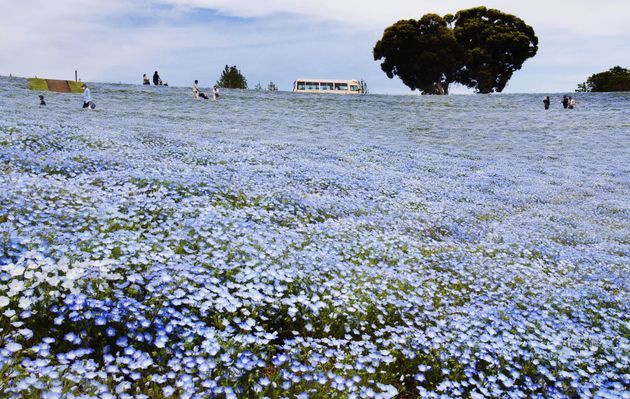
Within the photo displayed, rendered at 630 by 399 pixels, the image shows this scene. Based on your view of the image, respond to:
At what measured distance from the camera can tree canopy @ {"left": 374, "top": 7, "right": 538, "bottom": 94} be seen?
6850cm

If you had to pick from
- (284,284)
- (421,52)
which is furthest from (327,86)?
(284,284)

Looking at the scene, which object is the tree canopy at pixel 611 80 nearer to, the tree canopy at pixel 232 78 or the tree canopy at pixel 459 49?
the tree canopy at pixel 459 49

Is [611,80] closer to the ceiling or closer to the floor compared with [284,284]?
closer to the ceiling

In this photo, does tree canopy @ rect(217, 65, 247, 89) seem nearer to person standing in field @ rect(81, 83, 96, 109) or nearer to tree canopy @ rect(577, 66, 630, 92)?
person standing in field @ rect(81, 83, 96, 109)

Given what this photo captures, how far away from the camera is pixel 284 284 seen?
17.9ft

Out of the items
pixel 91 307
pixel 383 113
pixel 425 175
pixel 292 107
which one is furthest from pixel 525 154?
pixel 91 307

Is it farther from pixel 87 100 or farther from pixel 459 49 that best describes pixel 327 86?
pixel 87 100

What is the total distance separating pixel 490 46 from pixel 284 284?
239 ft

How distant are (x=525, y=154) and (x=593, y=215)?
56.1 feet

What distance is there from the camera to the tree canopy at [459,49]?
225 feet

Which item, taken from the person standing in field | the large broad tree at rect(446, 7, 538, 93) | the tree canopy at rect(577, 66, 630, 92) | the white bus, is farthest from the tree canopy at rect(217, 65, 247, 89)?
the tree canopy at rect(577, 66, 630, 92)

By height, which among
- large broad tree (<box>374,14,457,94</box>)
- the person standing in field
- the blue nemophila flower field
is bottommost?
the blue nemophila flower field

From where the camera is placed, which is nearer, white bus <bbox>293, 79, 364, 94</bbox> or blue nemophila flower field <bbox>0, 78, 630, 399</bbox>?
blue nemophila flower field <bbox>0, 78, 630, 399</bbox>

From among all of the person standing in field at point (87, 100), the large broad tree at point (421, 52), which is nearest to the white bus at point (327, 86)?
the large broad tree at point (421, 52)
